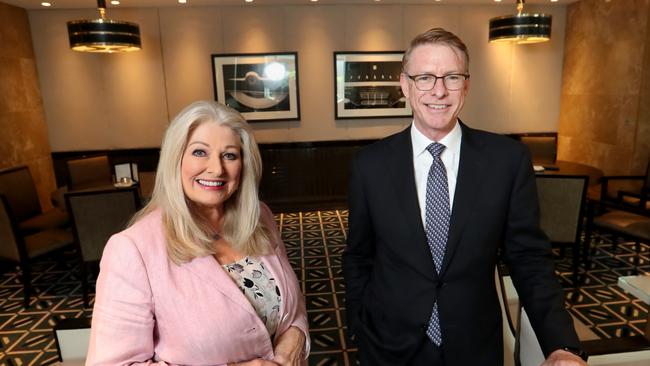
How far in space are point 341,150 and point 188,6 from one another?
10.1ft

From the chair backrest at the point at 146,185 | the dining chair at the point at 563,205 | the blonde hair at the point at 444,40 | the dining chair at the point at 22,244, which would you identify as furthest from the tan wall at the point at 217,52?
the blonde hair at the point at 444,40

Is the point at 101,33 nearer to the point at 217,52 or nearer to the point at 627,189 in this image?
the point at 217,52

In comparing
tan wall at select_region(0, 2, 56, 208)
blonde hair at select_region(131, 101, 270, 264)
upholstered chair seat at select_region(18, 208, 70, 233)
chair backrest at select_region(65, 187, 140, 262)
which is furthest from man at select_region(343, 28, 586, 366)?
tan wall at select_region(0, 2, 56, 208)

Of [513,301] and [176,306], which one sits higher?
[176,306]

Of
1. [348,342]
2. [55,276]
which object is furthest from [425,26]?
[55,276]

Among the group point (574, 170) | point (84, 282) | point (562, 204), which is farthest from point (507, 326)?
point (84, 282)

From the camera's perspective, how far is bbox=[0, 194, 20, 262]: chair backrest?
131 inches

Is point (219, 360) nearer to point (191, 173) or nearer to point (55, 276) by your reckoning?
point (191, 173)

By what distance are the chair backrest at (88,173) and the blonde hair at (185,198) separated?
12.7ft

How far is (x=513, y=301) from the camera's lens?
2193 millimetres

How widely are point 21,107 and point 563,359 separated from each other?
6690 millimetres

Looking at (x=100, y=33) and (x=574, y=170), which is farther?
(x=574, y=170)

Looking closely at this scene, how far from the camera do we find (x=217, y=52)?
608cm

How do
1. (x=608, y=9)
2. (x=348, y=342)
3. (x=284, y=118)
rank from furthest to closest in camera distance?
(x=284, y=118)
(x=608, y=9)
(x=348, y=342)
